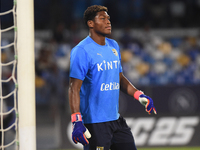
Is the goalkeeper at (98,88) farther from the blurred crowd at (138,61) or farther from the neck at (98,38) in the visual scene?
the blurred crowd at (138,61)

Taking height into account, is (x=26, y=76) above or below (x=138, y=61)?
below

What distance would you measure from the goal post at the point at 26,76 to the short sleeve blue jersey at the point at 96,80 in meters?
0.34

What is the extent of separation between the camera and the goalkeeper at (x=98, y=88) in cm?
282

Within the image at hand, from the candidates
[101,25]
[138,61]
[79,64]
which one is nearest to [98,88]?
[79,64]

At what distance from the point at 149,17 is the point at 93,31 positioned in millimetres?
9618

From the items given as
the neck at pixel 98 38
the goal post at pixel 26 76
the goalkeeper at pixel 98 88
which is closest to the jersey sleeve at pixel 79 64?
the goalkeeper at pixel 98 88

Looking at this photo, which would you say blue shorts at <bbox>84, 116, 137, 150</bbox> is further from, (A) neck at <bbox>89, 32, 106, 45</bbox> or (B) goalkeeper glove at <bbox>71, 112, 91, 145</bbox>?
(A) neck at <bbox>89, 32, 106, 45</bbox>

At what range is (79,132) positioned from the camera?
2.62m

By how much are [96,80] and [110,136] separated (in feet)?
1.50

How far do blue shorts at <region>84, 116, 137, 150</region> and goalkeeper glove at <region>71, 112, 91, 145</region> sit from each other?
7.0 inches

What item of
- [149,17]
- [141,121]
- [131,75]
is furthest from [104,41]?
[149,17]

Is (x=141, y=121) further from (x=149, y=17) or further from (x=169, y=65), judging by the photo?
(x=149, y=17)

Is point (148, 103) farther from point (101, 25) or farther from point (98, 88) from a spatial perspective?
point (101, 25)

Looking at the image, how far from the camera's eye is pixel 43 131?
7.38m
